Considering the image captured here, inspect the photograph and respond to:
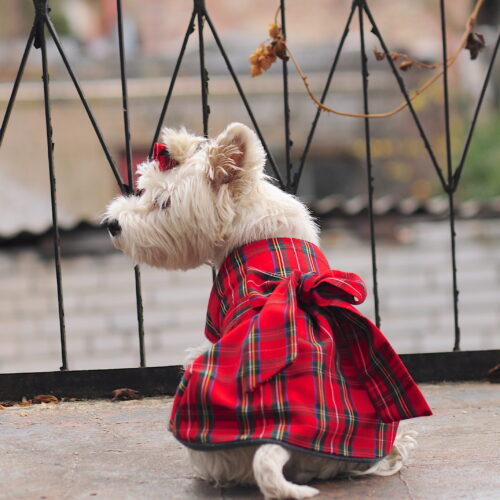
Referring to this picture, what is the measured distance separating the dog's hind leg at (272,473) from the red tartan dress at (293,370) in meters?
0.04

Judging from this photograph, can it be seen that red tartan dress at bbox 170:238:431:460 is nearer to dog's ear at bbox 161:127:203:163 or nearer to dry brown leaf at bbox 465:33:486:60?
dog's ear at bbox 161:127:203:163

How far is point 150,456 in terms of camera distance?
3.22 m

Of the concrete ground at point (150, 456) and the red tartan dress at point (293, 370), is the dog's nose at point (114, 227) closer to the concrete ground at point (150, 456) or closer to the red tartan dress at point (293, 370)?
the red tartan dress at point (293, 370)

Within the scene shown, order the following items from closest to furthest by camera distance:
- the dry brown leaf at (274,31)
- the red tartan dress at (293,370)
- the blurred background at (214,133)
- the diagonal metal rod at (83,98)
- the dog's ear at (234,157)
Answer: the red tartan dress at (293,370), the dog's ear at (234,157), the diagonal metal rod at (83,98), the dry brown leaf at (274,31), the blurred background at (214,133)

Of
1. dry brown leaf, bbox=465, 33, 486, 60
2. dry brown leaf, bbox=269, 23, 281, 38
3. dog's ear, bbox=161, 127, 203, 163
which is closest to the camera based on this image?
dog's ear, bbox=161, 127, 203, 163

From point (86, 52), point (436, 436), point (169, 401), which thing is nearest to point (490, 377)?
point (436, 436)

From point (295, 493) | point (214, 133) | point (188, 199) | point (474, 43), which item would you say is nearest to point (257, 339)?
point (295, 493)

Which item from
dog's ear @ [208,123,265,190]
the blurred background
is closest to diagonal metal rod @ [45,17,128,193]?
dog's ear @ [208,123,265,190]

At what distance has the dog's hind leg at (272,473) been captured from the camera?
8.38 feet

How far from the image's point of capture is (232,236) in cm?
311

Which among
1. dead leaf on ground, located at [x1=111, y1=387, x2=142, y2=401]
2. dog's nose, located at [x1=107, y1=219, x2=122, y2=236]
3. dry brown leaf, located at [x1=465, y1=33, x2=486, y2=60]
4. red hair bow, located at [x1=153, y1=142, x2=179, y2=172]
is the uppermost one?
dry brown leaf, located at [x1=465, y1=33, x2=486, y2=60]

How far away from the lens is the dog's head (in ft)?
10.0

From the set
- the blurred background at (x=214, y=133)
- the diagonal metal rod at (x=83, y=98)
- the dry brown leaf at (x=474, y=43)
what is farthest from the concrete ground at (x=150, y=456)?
the blurred background at (x=214, y=133)

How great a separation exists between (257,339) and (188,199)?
599mm
